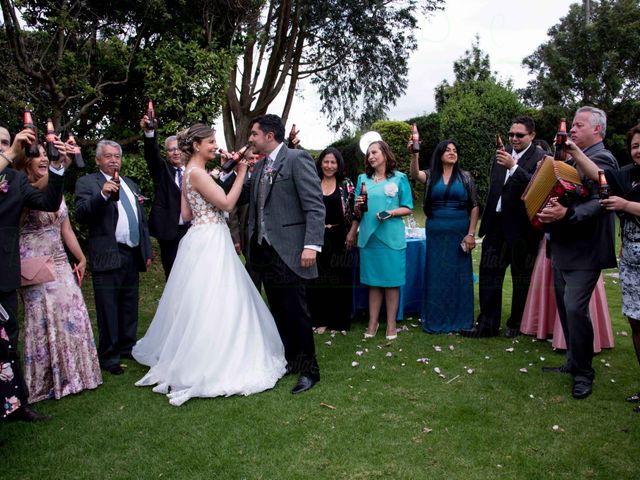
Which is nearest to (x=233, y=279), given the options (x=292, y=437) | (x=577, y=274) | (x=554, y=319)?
(x=292, y=437)

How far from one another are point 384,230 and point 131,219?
110 inches

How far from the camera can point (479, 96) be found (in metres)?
19.7

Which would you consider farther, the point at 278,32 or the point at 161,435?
the point at 278,32

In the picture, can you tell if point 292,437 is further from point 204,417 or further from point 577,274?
point 577,274

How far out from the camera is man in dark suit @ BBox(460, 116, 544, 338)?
18.5ft

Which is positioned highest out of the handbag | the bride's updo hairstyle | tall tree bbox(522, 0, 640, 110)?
tall tree bbox(522, 0, 640, 110)

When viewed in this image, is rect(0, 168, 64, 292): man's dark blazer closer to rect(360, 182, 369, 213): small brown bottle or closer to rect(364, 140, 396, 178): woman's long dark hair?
rect(360, 182, 369, 213): small brown bottle

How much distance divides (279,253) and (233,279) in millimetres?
492

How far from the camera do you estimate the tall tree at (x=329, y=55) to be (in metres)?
13.5

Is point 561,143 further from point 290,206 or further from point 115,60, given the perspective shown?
point 115,60

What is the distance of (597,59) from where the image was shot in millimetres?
24047

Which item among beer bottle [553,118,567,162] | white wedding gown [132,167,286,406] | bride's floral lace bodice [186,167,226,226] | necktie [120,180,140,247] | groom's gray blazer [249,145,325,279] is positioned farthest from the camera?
necktie [120,180,140,247]

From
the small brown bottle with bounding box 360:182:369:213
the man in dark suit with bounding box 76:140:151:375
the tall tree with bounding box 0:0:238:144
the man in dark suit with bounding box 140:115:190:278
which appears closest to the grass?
the man in dark suit with bounding box 76:140:151:375

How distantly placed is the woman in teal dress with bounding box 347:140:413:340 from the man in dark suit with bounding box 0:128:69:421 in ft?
10.7
